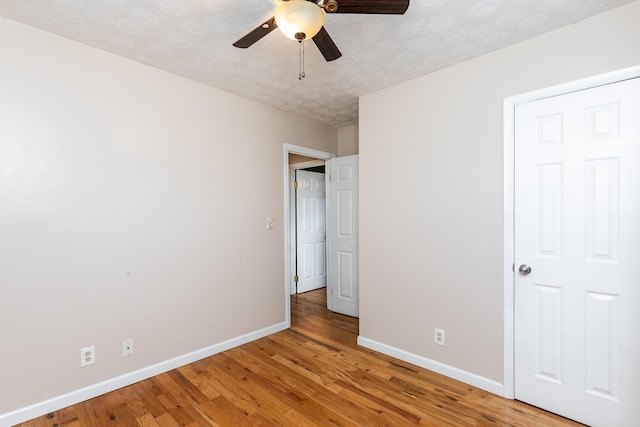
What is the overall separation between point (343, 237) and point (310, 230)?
1271 millimetres

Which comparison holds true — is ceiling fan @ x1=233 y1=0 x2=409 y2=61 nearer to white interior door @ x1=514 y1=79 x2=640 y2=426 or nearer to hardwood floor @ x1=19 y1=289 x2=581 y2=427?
white interior door @ x1=514 y1=79 x2=640 y2=426

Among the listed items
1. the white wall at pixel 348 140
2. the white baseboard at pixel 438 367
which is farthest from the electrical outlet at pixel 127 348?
the white wall at pixel 348 140

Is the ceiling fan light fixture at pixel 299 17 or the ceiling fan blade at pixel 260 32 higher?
the ceiling fan blade at pixel 260 32

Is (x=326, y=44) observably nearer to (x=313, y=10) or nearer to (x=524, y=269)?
(x=313, y=10)

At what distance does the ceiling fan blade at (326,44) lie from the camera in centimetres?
158

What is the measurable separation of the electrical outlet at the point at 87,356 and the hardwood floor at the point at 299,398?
26 cm

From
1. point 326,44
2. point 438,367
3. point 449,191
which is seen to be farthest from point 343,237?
point 326,44

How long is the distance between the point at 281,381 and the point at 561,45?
3.08 metres

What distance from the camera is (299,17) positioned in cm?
134

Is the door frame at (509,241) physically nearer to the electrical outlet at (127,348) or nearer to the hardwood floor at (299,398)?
the hardwood floor at (299,398)

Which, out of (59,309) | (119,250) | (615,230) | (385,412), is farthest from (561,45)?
(59,309)

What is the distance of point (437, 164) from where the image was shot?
100 inches

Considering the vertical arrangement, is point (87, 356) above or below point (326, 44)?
below

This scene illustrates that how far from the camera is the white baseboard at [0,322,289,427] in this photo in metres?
1.89
